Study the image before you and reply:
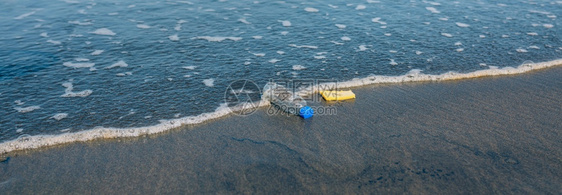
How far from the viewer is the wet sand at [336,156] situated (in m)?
8.50

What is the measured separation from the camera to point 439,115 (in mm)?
11484

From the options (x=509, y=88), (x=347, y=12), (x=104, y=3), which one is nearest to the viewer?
(x=509, y=88)

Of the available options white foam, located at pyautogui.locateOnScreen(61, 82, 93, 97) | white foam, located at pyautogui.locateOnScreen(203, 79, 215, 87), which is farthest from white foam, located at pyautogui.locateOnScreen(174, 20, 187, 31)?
white foam, located at pyautogui.locateOnScreen(61, 82, 93, 97)

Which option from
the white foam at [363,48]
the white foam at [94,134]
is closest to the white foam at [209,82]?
the white foam at [94,134]

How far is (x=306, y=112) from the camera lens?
36.5 feet

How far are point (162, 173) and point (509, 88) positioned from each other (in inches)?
459

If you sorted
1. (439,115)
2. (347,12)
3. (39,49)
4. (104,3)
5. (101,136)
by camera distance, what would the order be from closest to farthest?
1. (101,136)
2. (439,115)
3. (39,49)
4. (347,12)
5. (104,3)

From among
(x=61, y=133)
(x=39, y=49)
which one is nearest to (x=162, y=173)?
(x=61, y=133)

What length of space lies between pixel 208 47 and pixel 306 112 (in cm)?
737

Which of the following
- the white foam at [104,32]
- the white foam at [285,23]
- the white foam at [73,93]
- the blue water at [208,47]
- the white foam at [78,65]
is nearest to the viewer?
the blue water at [208,47]

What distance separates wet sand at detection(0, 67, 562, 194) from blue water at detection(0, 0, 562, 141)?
1.45 meters

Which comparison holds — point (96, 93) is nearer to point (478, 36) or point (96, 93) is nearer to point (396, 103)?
point (396, 103)

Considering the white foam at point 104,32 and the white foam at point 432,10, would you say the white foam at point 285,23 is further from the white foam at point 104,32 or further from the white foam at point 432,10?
the white foam at point 432,10

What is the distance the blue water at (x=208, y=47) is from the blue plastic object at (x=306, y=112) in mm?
2723
